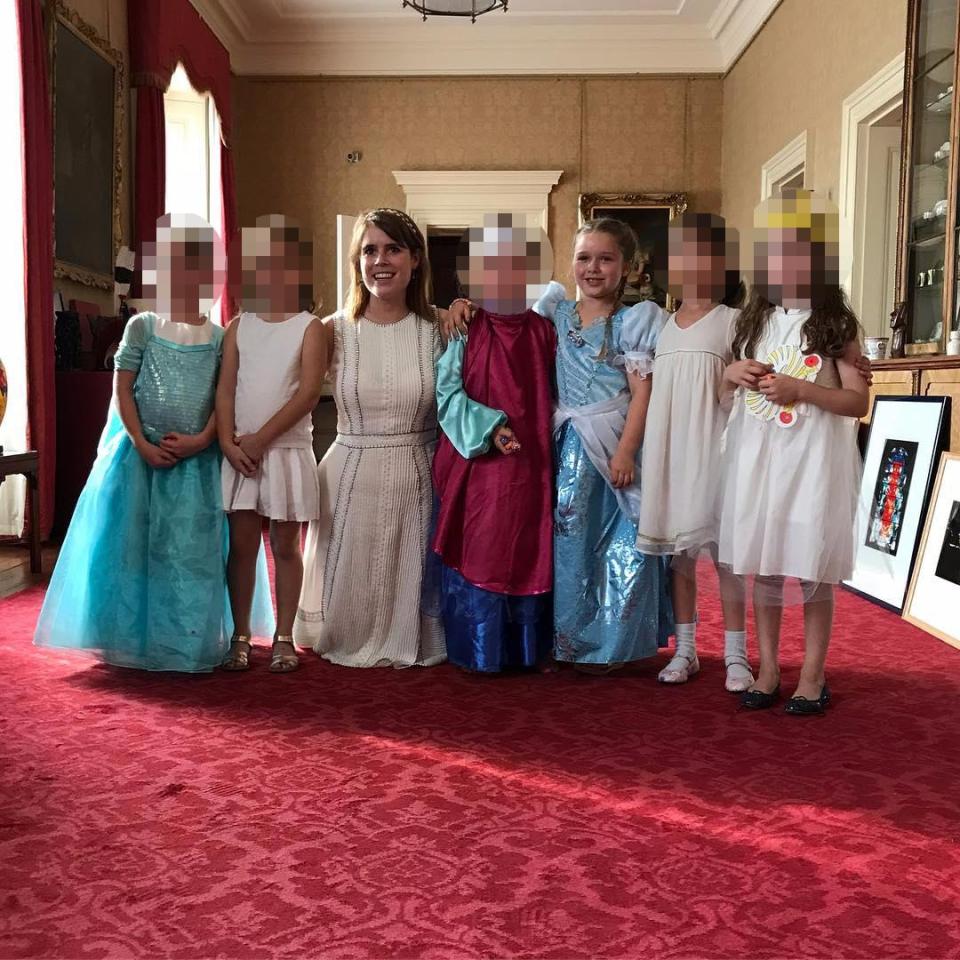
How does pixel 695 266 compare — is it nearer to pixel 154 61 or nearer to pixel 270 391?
pixel 270 391

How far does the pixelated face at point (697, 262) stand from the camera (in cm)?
250

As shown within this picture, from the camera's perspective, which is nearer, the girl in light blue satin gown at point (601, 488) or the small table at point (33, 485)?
the girl in light blue satin gown at point (601, 488)

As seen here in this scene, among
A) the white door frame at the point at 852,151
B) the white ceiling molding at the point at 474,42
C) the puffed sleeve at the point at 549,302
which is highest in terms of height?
the white ceiling molding at the point at 474,42

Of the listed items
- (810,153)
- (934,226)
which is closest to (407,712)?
(934,226)

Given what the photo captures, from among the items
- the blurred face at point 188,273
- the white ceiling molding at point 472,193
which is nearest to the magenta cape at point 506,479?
the blurred face at point 188,273

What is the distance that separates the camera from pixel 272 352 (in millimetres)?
2744

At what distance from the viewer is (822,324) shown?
7.70ft

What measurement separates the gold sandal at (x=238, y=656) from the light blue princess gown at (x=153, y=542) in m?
0.03

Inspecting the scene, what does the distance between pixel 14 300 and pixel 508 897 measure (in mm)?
4108

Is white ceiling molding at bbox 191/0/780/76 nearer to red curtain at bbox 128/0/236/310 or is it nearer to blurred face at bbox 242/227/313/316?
red curtain at bbox 128/0/236/310

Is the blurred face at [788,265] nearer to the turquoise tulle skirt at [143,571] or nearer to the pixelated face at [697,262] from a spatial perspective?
the pixelated face at [697,262]

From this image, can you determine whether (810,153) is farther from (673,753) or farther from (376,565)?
(673,753)
